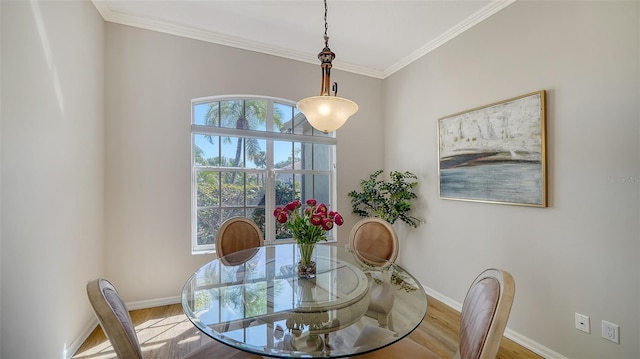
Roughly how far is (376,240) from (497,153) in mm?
1314

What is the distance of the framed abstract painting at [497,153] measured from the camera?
6.46 feet

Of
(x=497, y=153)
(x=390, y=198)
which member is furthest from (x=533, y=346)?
(x=390, y=198)

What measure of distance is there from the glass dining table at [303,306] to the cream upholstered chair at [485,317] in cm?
20

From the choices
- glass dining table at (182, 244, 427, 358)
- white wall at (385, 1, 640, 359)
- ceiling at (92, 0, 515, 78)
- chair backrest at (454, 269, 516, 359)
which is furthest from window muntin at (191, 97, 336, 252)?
chair backrest at (454, 269, 516, 359)

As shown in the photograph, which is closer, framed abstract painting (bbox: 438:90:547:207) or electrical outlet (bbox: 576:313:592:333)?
electrical outlet (bbox: 576:313:592:333)

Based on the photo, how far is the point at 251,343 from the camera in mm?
994

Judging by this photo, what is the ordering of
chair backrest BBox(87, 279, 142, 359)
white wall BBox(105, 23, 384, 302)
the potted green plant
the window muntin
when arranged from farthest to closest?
the potted green plant
the window muntin
white wall BBox(105, 23, 384, 302)
chair backrest BBox(87, 279, 142, 359)

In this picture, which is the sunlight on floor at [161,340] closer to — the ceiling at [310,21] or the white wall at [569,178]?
the white wall at [569,178]

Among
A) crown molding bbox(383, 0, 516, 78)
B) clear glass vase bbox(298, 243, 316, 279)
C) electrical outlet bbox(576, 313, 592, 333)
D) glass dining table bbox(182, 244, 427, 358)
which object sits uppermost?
crown molding bbox(383, 0, 516, 78)

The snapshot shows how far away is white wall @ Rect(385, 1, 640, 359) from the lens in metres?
1.56

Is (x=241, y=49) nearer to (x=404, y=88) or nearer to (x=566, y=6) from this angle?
(x=404, y=88)

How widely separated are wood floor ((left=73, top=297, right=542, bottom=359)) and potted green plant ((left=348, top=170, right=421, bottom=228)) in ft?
3.54

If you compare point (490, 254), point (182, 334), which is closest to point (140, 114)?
point (182, 334)

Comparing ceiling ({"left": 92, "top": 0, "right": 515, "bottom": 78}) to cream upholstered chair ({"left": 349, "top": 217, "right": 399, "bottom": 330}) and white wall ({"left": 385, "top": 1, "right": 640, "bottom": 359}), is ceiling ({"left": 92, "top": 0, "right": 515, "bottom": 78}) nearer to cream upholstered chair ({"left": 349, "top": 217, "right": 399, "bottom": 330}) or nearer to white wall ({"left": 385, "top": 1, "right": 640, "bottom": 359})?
white wall ({"left": 385, "top": 1, "right": 640, "bottom": 359})
